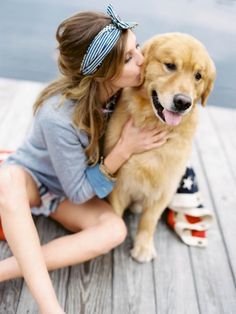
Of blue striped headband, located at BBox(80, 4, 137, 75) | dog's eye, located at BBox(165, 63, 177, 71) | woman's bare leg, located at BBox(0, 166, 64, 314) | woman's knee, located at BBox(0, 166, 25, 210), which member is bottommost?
woman's bare leg, located at BBox(0, 166, 64, 314)

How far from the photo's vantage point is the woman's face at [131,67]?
1.41 meters

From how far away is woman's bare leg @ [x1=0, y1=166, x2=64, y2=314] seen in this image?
1344mm

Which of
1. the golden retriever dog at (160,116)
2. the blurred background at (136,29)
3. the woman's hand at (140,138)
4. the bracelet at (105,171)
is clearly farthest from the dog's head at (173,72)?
the blurred background at (136,29)

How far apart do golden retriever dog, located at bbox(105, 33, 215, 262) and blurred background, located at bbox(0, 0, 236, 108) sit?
5.17 feet

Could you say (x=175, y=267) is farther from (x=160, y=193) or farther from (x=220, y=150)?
(x=220, y=150)

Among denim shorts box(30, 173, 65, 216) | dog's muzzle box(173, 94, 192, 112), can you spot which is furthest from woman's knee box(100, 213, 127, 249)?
dog's muzzle box(173, 94, 192, 112)

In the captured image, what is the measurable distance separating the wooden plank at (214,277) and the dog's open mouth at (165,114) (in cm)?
62

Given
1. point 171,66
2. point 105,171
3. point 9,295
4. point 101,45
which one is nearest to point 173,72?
point 171,66

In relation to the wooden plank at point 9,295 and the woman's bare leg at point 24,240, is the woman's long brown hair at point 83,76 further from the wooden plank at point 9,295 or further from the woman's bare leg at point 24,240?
the wooden plank at point 9,295

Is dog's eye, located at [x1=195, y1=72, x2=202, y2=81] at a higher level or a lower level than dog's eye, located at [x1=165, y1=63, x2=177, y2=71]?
lower

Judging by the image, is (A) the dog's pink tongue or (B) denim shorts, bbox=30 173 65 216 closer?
(A) the dog's pink tongue

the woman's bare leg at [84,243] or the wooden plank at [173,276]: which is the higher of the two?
the woman's bare leg at [84,243]

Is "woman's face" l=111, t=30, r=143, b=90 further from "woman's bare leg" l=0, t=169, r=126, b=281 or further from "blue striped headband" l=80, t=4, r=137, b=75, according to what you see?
"woman's bare leg" l=0, t=169, r=126, b=281

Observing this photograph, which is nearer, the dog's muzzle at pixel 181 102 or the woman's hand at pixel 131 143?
the dog's muzzle at pixel 181 102
